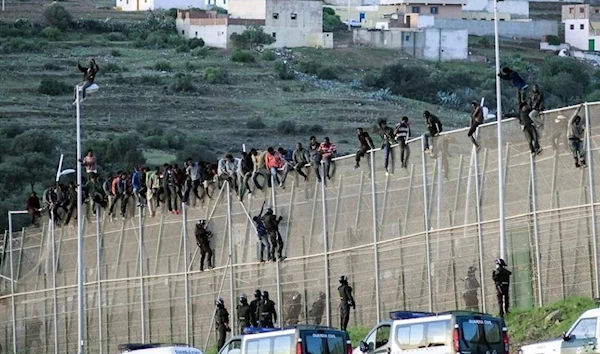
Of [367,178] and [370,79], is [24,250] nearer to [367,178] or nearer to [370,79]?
[367,178]

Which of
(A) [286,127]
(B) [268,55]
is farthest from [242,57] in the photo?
(A) [286,127]

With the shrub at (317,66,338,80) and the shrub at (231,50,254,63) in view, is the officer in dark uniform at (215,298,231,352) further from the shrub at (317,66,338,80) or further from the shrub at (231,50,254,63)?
the shrub at (231,50,254,63)

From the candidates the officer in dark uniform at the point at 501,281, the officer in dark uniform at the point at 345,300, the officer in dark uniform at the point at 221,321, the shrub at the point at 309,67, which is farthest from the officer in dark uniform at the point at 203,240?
the shrub at the point at 309,67

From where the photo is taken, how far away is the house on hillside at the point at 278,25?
195000mm

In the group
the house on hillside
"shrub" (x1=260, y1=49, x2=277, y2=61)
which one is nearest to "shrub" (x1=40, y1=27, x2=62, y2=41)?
the house on hillside

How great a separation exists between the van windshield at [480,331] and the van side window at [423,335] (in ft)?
1.07

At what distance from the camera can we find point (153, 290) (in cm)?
6544

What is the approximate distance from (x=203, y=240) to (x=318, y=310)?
5.13 m

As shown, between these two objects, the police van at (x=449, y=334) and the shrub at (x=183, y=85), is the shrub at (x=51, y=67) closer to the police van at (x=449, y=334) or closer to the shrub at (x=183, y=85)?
the shrub at (x=183, y=85)

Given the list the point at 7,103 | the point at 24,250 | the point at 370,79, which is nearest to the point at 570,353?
the point at 24,250

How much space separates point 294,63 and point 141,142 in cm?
5375

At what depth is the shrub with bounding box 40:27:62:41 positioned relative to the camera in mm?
187125

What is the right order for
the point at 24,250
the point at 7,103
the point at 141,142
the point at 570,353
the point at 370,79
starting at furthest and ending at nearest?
the point at 370,79, the point at 7,103, the point at 141,142, the point at 24,250, the point at 570,353

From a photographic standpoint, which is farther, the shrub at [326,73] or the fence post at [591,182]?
the shrub at [326,73]
